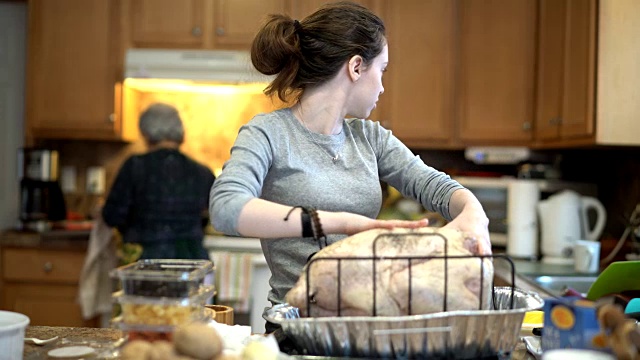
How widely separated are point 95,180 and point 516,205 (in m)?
2.14

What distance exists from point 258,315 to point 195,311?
2.28 metres

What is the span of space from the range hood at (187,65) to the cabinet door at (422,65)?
0.74 meters

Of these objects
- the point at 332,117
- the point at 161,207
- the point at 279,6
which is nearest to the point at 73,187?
the point at 161,207

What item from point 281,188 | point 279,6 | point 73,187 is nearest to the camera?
point 281,188

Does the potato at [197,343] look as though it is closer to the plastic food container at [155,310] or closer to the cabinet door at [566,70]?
the plastic food container at [155,310]

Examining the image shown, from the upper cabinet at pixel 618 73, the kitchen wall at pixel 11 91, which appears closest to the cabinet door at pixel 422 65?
the upper cabinet at pixel 618 73

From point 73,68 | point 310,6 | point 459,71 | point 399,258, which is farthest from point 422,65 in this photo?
point 399,258

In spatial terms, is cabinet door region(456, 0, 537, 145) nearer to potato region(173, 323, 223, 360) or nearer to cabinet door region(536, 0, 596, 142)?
cabinet door region(536, 0, 596, 142)

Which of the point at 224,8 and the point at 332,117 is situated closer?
the point at 332,117

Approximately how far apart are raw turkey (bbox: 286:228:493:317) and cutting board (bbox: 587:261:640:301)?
0.46 meters

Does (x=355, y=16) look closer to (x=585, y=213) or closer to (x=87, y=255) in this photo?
(x=585, y=213)

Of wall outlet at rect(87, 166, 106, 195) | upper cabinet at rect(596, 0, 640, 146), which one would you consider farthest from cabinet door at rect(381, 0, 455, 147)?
wall outlet at rect(87, 166, 106, 195)

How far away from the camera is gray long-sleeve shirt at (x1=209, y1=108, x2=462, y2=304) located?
4.18 ft

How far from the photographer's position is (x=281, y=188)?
1.29 m
